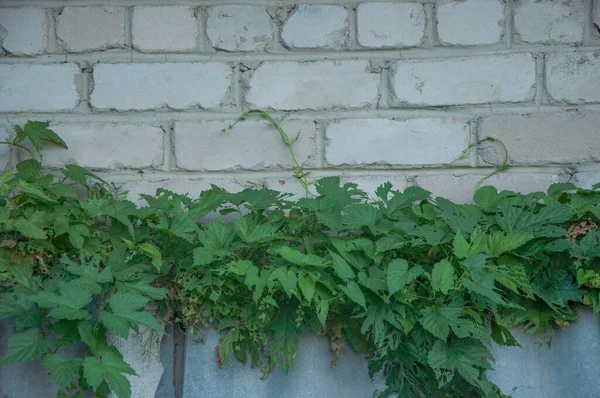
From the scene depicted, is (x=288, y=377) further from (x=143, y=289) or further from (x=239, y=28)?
(x=239, y=28)

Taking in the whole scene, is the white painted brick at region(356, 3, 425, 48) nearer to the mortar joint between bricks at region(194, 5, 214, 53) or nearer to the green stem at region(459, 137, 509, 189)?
the green stem at region(459, 137, 509, 189)

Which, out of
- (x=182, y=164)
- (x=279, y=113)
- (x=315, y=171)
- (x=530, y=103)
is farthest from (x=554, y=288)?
(x=182, y=164)

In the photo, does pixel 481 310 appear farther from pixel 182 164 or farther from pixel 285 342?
pixel 182 164

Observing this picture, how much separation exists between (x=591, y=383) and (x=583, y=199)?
443 millimetres

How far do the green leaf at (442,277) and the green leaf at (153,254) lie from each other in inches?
24.1

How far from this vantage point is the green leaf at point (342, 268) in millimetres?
1497

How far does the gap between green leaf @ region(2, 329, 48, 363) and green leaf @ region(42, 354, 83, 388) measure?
33 mm

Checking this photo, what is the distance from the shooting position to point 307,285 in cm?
147

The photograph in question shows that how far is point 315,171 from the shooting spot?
1.88 metres

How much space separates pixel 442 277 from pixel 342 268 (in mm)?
218

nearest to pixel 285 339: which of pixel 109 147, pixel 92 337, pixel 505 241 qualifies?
pixel 92 337

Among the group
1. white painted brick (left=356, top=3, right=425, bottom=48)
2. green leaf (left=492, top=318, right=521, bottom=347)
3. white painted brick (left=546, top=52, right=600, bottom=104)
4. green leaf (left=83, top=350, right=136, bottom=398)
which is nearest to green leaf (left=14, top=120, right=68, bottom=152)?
green leaf (left=83, top=350, right=136, bottom=398)

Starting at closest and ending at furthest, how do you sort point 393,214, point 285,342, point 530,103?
point 285,342, point 393,214, point 530,103

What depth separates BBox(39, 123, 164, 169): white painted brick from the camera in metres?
1.87
